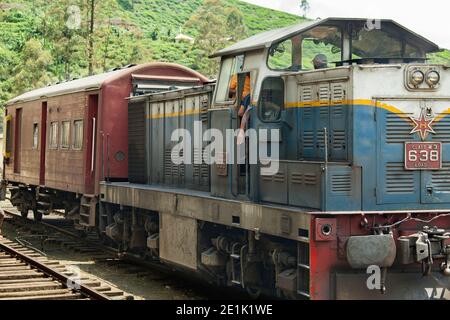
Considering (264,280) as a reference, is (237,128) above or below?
above

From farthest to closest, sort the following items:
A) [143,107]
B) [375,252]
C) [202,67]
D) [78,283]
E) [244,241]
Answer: [202,67] → [143,107] → [78,283] → [244,241] → [375,252]

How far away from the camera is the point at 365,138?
8812 mm

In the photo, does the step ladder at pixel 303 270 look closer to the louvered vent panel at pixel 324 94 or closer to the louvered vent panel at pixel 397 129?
the louvered vent panel at pixel 397 129

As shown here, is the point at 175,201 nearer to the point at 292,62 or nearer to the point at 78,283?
the point at 78,283

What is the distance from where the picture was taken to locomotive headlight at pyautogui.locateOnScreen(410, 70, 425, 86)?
29.0 feet

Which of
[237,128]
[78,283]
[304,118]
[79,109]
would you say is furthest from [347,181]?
[79,109]

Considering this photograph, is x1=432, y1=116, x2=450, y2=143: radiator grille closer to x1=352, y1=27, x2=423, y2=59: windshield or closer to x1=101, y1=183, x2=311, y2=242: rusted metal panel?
x1=352, y1=27, x2=423, y2=59: windshield

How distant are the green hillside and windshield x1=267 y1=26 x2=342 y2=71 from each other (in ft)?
4.57

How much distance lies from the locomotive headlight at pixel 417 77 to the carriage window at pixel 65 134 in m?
10.4

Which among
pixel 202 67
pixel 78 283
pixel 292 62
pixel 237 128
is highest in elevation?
pixel 202 67

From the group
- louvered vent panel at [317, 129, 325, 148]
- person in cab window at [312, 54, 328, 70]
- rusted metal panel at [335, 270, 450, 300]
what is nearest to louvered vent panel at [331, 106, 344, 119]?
louvered vent panel at [317, 129, 325, 148]

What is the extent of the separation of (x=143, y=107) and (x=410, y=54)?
6.60 metres

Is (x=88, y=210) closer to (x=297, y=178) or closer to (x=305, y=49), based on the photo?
(x=305, y=49)

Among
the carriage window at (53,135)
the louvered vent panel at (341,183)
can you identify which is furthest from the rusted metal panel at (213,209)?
the carriage window at (53,135)
